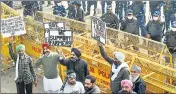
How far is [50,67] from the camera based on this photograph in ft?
30.3

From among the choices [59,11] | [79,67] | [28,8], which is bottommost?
[79,67]

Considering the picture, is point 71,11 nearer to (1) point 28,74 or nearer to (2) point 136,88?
(1) point 28,74

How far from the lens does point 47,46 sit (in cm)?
925

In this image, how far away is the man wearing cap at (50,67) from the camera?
9195mm

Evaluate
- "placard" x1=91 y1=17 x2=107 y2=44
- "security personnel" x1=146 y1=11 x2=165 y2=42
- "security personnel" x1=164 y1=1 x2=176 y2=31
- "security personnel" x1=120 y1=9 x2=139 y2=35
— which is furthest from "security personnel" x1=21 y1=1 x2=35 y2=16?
"placard" x1=91 y1=17 x2=107 y2=44

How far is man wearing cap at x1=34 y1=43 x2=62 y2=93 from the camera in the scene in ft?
30.2

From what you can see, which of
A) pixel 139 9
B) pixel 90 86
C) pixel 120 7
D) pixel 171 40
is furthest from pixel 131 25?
pixel 90 86

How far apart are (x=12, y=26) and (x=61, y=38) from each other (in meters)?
2.02

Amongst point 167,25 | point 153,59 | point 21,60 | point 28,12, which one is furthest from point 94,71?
point 28,12

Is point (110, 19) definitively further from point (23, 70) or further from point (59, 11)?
point (23, 70)

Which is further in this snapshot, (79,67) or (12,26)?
(12,26)

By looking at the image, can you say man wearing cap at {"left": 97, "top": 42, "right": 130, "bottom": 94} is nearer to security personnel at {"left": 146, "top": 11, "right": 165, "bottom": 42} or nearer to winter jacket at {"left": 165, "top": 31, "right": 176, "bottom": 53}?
winter jacket at {"left": 165, "top": 31, "right": 176, "bottom": 53}

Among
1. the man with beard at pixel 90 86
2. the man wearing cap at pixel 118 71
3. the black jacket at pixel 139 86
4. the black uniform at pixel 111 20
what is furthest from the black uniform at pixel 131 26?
the man with beard at pixel 90 86

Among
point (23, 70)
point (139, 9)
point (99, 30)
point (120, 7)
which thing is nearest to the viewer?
point (23, 70)
